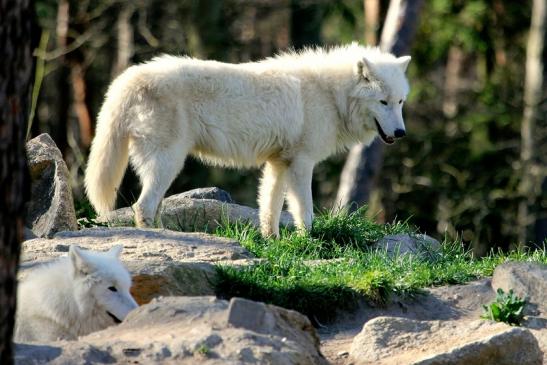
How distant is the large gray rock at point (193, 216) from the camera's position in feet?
29.0

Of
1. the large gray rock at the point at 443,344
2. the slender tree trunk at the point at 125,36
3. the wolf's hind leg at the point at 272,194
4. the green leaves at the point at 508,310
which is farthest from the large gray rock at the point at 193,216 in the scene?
the slender tree trunk at the point at 125,36

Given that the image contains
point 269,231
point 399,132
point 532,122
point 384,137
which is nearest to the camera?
point 269,231

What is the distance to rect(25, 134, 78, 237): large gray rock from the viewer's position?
7961 millimetres

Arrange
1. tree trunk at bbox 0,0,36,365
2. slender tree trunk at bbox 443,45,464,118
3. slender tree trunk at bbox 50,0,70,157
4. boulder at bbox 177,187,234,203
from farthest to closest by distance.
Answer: slender tree trunk at bbox 443,45,464,118 < slender tree trunk at bbox 50,0,70,157 < boulder at bbox 177,187,234,203 < tree trunk at bbox 0,0,36,365

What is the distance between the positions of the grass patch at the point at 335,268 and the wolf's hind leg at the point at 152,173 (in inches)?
22.1

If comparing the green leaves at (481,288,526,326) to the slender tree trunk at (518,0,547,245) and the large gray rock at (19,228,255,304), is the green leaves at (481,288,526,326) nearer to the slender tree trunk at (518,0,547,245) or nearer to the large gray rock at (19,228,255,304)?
the large gray rock at (19,228,255,304)

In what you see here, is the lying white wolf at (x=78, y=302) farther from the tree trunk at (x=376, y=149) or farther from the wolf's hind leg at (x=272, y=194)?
the tree trunk at (x=376, y=149)

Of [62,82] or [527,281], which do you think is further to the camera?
[62,82]

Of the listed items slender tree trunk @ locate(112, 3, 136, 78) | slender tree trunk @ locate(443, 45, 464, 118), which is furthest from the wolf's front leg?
slender tree trunk @ locate(443, 45, 464, 118)

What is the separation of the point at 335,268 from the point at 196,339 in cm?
257

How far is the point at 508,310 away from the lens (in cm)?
632

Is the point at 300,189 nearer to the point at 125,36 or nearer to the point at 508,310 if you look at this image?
the point at 508,310

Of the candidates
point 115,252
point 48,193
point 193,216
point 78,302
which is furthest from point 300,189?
point 78,302

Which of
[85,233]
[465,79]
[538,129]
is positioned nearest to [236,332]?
[85,233]
